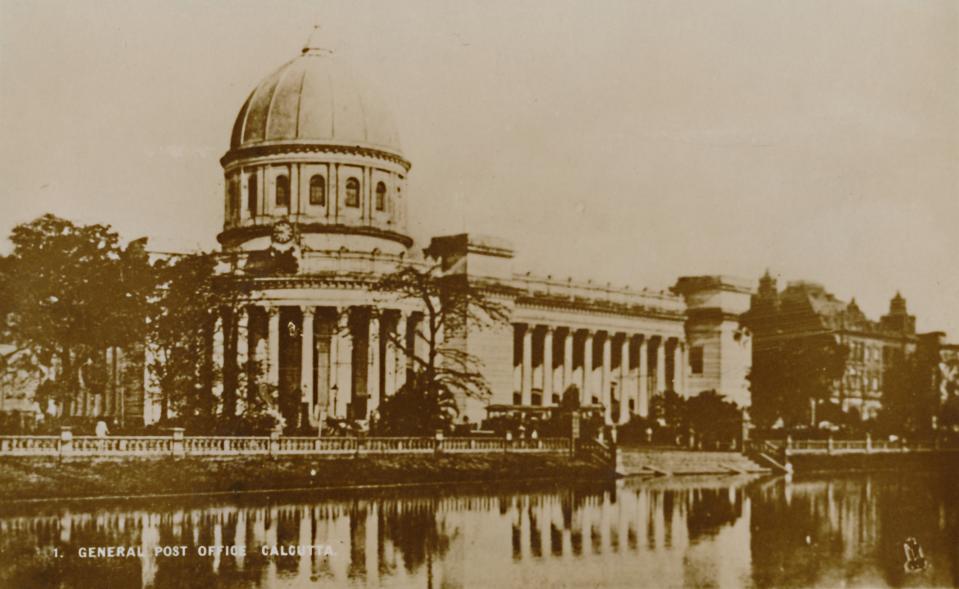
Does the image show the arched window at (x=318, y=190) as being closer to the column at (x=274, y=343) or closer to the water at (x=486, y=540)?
the column at (x=274, y=343)

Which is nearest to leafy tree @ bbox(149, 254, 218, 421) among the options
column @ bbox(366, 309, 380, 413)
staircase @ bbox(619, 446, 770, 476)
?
column @ bbox(366, 309, 380, 413)

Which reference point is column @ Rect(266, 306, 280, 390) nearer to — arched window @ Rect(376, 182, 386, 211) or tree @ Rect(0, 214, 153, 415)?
arched window @ Rect(376, 182, 386, 211)

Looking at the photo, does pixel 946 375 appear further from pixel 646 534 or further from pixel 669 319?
pixel 646 534

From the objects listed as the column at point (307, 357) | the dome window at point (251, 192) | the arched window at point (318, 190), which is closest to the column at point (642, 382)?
the arched window at point (318, 190)

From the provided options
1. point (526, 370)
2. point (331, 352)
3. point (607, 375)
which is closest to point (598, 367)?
point (607, 375)

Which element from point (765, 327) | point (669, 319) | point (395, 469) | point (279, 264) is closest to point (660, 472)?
point (395, 469)

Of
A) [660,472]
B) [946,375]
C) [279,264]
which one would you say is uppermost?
[279,264]
